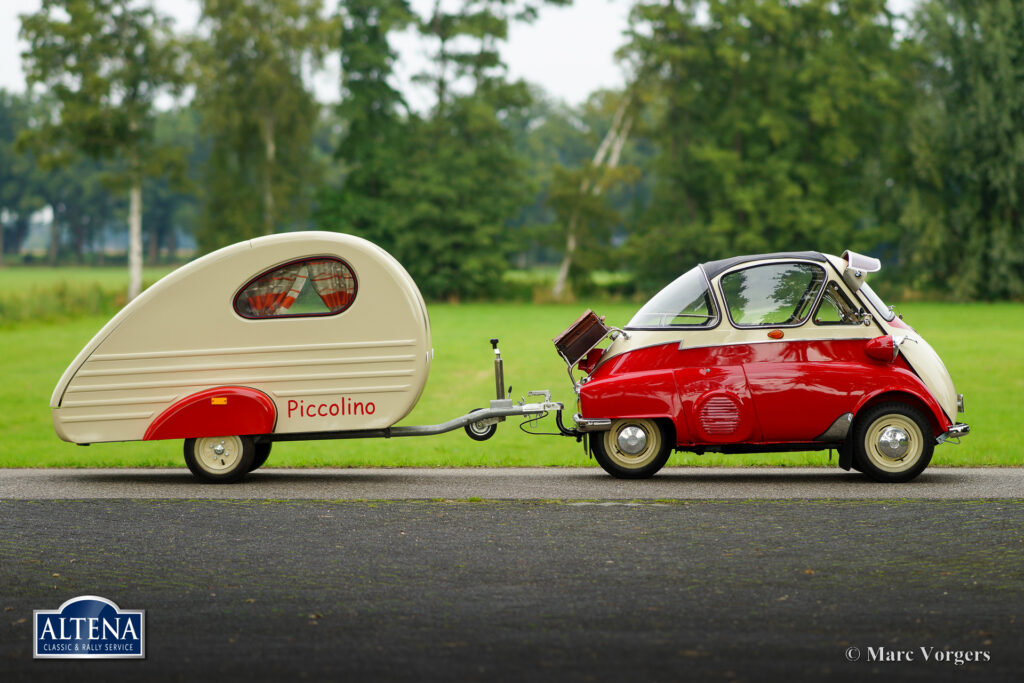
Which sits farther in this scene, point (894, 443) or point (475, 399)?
point (475, 399)

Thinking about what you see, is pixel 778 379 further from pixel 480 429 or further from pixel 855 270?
pixel 480 429

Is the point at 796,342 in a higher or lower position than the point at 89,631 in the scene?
higher

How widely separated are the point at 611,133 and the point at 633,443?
45.2 m

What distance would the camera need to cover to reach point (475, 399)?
68.2 ft

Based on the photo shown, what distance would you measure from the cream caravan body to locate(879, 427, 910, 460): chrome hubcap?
404 centimetres

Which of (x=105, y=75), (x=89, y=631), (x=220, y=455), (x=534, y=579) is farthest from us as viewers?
(x=105, y=75)

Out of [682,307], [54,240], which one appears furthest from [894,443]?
[54,240]

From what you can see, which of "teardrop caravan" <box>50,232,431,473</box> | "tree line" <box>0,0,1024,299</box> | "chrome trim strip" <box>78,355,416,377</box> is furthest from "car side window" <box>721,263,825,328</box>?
"tree line" <box>0,0,1024,299</box>

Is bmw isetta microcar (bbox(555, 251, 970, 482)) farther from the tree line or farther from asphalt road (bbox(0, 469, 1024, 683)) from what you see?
the tree line

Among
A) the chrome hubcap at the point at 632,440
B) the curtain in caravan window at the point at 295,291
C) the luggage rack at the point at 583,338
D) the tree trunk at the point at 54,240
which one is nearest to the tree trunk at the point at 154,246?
the tree trunk at the point at 54,240

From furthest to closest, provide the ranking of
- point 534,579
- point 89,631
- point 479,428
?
point 479,428 < point 534,579 < point 89,631

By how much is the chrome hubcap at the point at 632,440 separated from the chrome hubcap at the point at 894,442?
6.71 feet

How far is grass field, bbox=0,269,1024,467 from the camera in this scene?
45.2ft

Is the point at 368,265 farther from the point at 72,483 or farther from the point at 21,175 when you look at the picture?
the point at 21,175
